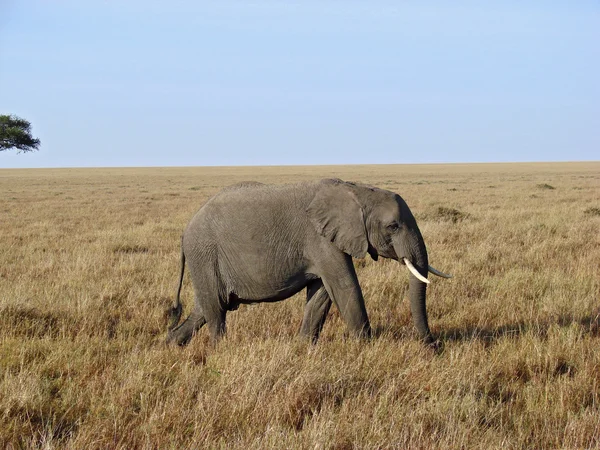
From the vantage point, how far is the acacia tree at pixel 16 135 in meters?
53.3

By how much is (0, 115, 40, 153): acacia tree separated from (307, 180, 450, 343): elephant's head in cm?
5403

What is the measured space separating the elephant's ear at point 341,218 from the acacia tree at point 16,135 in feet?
177

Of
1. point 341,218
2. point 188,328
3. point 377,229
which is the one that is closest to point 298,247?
point 341,218

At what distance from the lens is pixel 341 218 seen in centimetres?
571

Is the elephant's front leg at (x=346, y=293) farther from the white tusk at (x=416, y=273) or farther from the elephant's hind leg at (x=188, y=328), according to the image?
the elephant's hind leg at (x=188, y=328)

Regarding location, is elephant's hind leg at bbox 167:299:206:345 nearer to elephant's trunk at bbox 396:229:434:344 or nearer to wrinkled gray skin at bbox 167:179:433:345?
wrinkled gray skin at bbox 167:179:433:345

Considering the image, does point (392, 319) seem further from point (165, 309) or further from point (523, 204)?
point (523, 204)

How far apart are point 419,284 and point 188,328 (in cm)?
235

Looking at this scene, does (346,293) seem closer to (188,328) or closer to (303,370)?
(303,370)

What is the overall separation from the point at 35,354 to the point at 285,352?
7.18ft

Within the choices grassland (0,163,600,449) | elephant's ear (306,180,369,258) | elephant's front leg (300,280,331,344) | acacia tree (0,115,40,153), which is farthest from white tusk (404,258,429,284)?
acacia tree (0,115,40,153)

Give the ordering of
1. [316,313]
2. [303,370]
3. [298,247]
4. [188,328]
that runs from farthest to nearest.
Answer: [188,328]
[316,313]
[298,247]
[303,370]

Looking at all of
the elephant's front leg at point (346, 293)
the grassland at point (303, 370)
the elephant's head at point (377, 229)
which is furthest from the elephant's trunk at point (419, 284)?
the elephant's front leg at point (346, 293)

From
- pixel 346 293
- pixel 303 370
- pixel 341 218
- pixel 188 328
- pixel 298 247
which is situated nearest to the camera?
pixel 303 370
